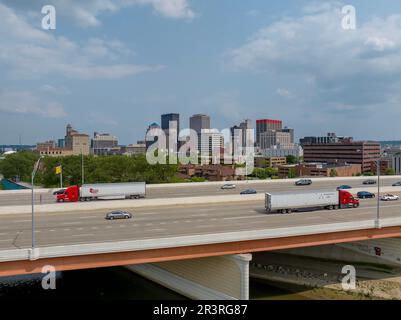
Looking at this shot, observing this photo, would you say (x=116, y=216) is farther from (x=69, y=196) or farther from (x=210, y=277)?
(x=69, y=196)

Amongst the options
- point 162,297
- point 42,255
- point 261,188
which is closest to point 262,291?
point 162,297

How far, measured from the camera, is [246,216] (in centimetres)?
3394

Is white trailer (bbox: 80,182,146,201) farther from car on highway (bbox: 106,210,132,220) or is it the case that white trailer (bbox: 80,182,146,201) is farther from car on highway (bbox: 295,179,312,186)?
car on highway (bbox: 295,179,312,186)

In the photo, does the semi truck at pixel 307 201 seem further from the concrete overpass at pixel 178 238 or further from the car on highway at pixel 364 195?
the car on highway at pixel 364 195

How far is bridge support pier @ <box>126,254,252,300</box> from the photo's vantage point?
25.2m

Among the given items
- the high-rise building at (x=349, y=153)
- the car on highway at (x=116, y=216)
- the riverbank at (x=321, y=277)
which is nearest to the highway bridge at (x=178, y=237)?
the car on highway at (x=116, y=216)

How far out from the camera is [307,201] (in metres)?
37.2

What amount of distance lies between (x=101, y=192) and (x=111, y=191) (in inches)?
47.8

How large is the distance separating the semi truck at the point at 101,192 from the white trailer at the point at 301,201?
1699 centimetres

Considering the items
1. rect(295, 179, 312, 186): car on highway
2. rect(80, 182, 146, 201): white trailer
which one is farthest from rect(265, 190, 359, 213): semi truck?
rect(295, 179, 312, 186): car on highway

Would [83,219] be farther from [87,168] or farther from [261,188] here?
[87,168]

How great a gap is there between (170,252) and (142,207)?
16.4 m

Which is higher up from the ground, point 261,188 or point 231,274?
point 261,188

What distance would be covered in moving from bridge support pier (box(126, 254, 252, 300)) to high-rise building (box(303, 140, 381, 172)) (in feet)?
Answer: 537
